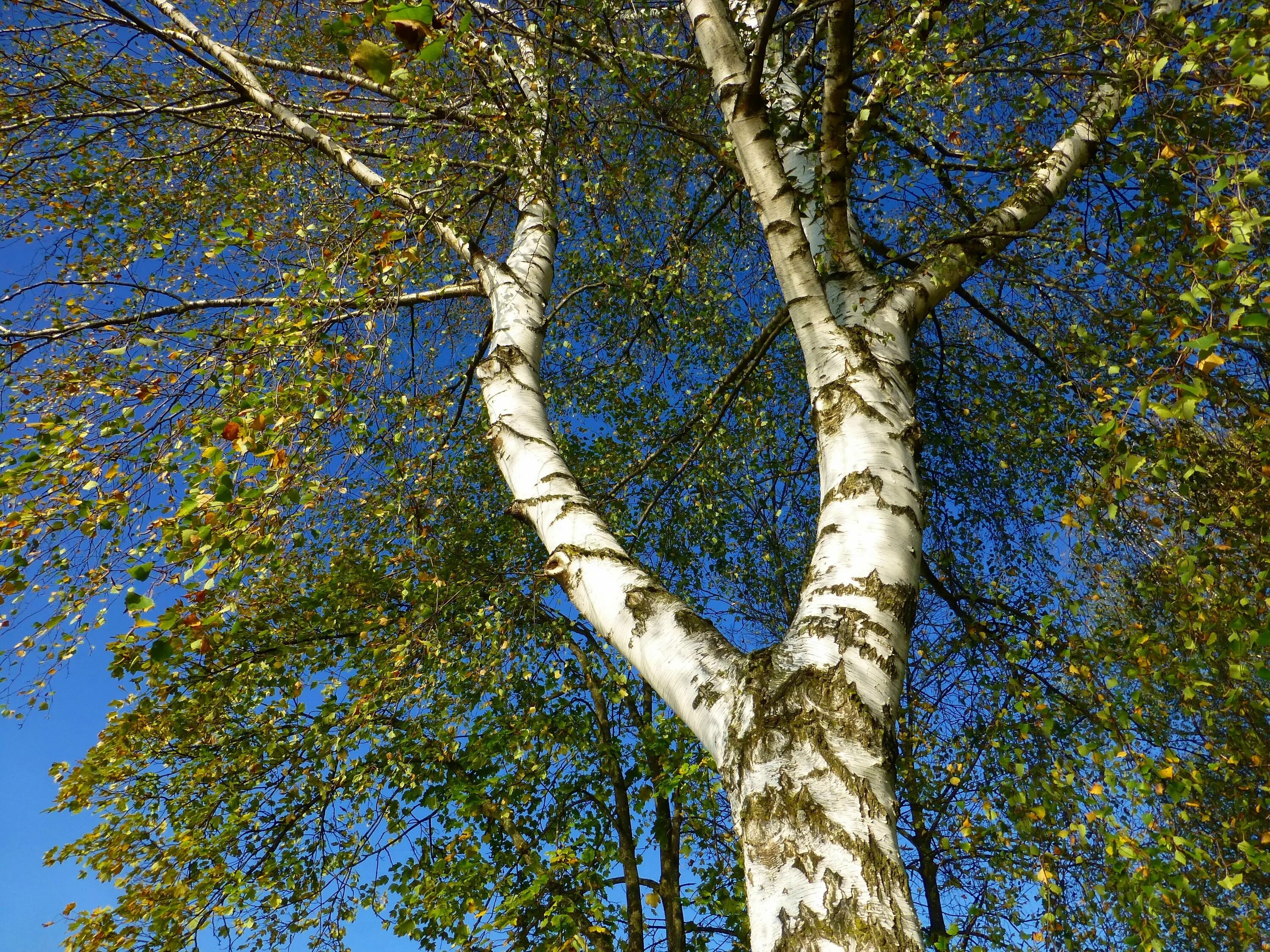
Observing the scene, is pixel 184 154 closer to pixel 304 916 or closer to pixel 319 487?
pixel 319 487

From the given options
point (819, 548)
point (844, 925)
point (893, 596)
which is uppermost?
point (819, 548)

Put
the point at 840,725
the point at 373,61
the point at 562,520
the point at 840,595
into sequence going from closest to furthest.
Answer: the point at 373,61 → the point at 840,725 → the point at 840,595 → the point at 562,520

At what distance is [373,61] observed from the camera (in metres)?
1.58

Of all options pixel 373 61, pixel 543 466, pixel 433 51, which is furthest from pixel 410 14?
pixel 543 466

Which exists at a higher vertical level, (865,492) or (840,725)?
(865,492)

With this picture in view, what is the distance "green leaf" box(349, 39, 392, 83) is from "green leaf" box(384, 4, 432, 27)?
0.15 metres

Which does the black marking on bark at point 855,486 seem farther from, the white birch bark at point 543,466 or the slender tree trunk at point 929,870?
the slender tree trunk at point 929,870

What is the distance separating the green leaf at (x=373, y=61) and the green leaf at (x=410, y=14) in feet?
0.50

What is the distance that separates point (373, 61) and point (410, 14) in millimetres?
223

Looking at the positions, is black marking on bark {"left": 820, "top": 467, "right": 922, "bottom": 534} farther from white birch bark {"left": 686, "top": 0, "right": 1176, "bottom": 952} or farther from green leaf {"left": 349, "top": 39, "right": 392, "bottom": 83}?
green leaf {"left": 349, "top": 39, "right": 392, "bottom": 83}

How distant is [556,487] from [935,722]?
14.2ft

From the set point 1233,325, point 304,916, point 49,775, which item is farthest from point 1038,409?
point 49,775

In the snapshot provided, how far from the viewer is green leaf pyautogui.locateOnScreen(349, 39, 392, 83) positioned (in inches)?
61.1

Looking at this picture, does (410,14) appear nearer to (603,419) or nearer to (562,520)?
(562,520)
